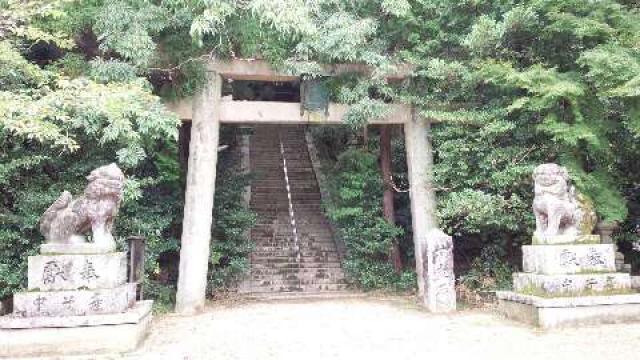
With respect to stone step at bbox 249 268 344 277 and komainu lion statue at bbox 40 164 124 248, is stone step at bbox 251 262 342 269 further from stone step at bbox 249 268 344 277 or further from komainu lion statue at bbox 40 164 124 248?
komainu lion statue at bbox 40 164 124 248

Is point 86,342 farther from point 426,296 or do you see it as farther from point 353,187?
point 353,187

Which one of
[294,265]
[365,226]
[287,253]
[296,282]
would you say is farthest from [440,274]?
[287,253]

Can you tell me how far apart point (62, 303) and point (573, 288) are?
659cm

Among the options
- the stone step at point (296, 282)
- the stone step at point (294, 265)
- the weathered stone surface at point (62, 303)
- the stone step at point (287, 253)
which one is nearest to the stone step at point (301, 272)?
the stone step at point (294, 265)

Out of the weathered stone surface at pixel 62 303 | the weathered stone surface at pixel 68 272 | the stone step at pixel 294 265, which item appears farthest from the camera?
the stone step at pixel 294 265

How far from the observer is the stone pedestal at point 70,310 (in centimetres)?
606

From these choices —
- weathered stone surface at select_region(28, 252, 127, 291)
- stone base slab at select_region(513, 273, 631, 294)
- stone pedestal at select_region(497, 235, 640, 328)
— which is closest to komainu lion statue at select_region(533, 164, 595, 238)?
stone pedestal at select_region(497, 235, 640, 328)

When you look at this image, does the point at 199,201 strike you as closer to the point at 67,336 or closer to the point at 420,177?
the point at 67,336

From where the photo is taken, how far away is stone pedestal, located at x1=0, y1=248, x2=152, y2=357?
6062 mm

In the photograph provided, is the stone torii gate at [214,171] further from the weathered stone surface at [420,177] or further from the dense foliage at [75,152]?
the dense foliage at [75,152]

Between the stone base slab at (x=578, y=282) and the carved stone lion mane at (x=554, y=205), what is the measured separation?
0.62 metres

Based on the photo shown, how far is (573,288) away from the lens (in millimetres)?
7277

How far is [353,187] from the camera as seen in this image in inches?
494

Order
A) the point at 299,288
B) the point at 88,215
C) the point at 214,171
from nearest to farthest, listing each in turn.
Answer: the point at 88,215 < the point at 214,171 < the point at 299,288
